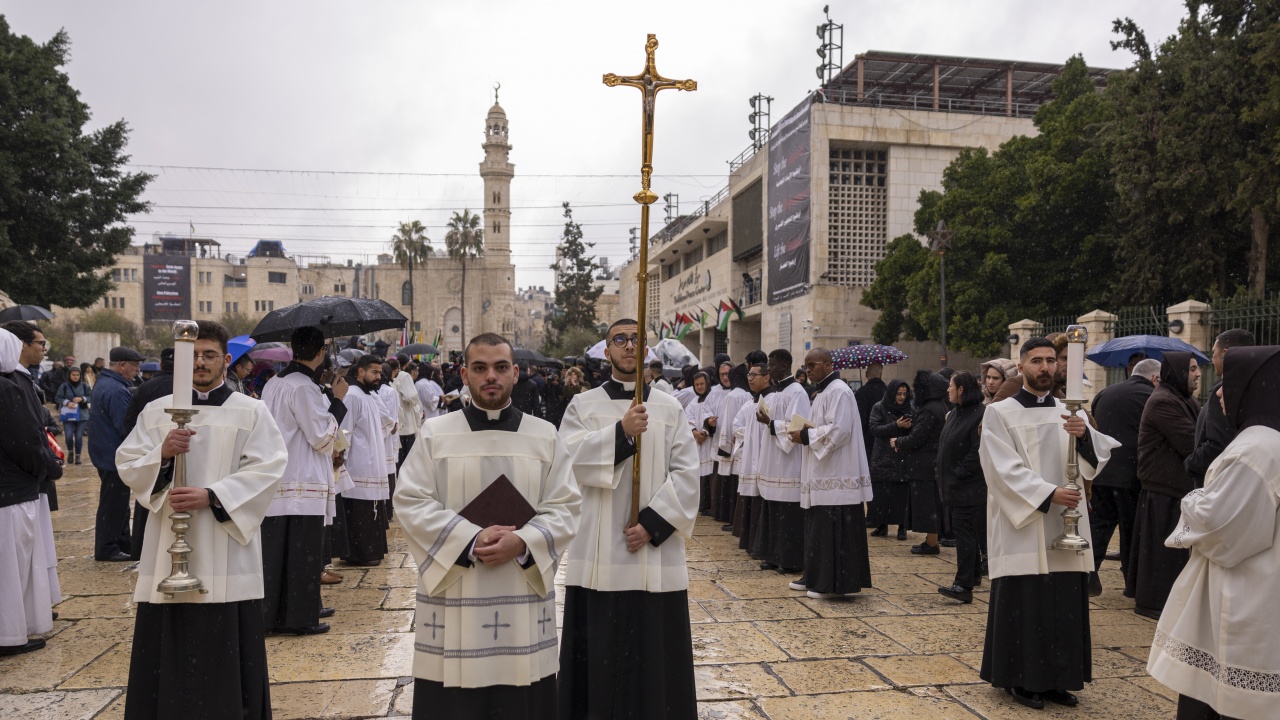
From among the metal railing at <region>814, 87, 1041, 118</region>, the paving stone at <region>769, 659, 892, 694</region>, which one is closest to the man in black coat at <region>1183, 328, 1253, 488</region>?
the paving stone at <region>769, 659, 892, 694</region>

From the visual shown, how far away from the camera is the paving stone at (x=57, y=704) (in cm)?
439

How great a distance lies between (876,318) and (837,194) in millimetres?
4318

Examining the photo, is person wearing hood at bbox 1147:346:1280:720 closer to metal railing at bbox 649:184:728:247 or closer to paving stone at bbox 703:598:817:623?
paving stone at bbox 703:598:817:623

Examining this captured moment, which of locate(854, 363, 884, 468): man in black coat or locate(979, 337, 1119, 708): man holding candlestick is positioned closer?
locate(979, 337, 1119, 708): man holding candlestick

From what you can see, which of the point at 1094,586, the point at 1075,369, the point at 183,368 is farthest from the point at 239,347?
the point at 1094,586

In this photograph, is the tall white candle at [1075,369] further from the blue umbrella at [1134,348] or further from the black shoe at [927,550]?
the blue umbrella at [1134,348]

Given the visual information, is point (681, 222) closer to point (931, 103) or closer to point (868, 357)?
point (931, 103)

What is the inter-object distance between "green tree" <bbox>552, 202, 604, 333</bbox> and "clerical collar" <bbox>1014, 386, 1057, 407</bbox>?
6023 centimetres

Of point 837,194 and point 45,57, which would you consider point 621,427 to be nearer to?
point 45,57

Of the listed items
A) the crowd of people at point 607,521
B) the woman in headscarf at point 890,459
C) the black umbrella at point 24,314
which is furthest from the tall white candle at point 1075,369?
the black umbrella at point 24,314

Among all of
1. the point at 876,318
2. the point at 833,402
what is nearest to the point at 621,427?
the point at 833,402

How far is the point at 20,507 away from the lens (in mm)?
5340

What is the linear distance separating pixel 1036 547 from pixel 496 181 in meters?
80.1

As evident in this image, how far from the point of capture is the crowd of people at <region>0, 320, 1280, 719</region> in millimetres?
3387
